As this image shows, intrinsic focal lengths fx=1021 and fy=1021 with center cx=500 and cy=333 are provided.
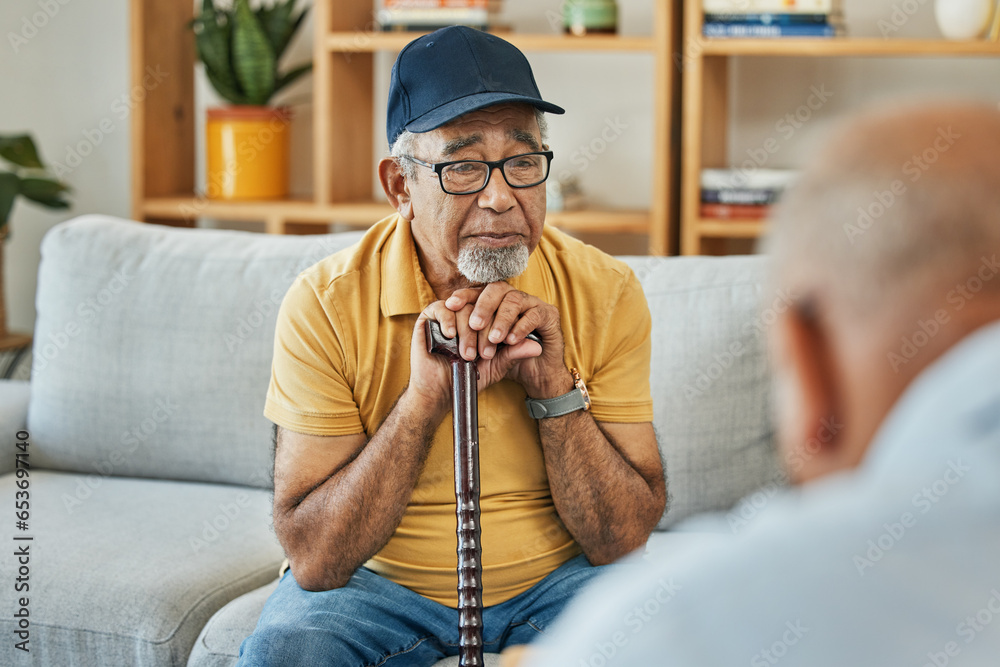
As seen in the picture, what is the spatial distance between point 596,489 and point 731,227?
3.90ft

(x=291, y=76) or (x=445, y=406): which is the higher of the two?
(x=291, y=76)

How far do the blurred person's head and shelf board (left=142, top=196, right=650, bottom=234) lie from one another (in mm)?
2040

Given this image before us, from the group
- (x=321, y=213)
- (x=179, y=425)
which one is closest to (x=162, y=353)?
(x=179, y=425)

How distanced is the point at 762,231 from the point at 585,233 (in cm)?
59

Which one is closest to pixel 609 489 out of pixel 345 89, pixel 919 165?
pixel 919 165

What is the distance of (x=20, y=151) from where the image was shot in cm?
285

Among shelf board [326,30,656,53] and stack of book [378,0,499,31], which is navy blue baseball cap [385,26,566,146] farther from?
stack of book [378,0,499,31]

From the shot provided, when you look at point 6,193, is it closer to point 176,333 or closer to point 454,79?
point 176,333

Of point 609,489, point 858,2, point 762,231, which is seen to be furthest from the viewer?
point 858,2

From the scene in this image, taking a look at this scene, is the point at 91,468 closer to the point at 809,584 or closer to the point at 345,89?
the point at 345,89

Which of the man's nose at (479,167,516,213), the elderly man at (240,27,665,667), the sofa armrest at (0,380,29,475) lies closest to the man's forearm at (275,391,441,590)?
the elderly man at (240,27,665,667)

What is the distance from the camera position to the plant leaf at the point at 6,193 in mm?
2777

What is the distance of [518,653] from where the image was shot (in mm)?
848

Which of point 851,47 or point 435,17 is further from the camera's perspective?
point 435,17
